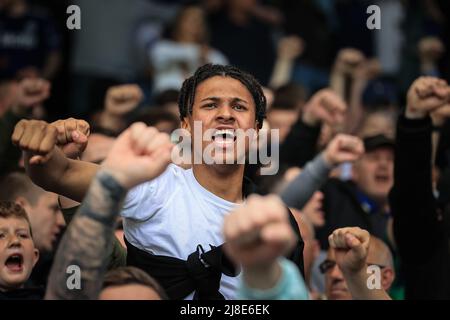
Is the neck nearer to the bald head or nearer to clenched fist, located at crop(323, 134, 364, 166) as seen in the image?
the bald head

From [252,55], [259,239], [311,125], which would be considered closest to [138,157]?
[259,239]

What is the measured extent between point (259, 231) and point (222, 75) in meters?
1.67


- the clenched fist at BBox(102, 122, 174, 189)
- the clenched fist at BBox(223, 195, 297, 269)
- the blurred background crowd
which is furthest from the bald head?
the clenched fist at BBox(223, 195, 297, 269)

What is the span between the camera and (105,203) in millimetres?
3188

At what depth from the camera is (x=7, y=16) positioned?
8555 millimetres

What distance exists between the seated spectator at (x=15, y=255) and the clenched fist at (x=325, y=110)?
8.13 ft

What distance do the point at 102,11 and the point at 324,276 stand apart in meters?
3.95

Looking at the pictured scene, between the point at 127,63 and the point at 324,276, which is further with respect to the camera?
the point at 127,63

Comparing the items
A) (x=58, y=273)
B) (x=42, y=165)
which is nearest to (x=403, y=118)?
(x=42, y=165)

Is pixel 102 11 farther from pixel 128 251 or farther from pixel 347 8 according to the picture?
pixel 128 251

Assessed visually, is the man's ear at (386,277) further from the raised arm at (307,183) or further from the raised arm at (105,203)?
the raised arm at (105,203)

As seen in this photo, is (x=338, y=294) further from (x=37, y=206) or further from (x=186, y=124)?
(x=37, y=206)

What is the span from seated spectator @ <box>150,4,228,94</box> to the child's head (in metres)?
4.25

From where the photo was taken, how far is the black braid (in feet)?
14.6
